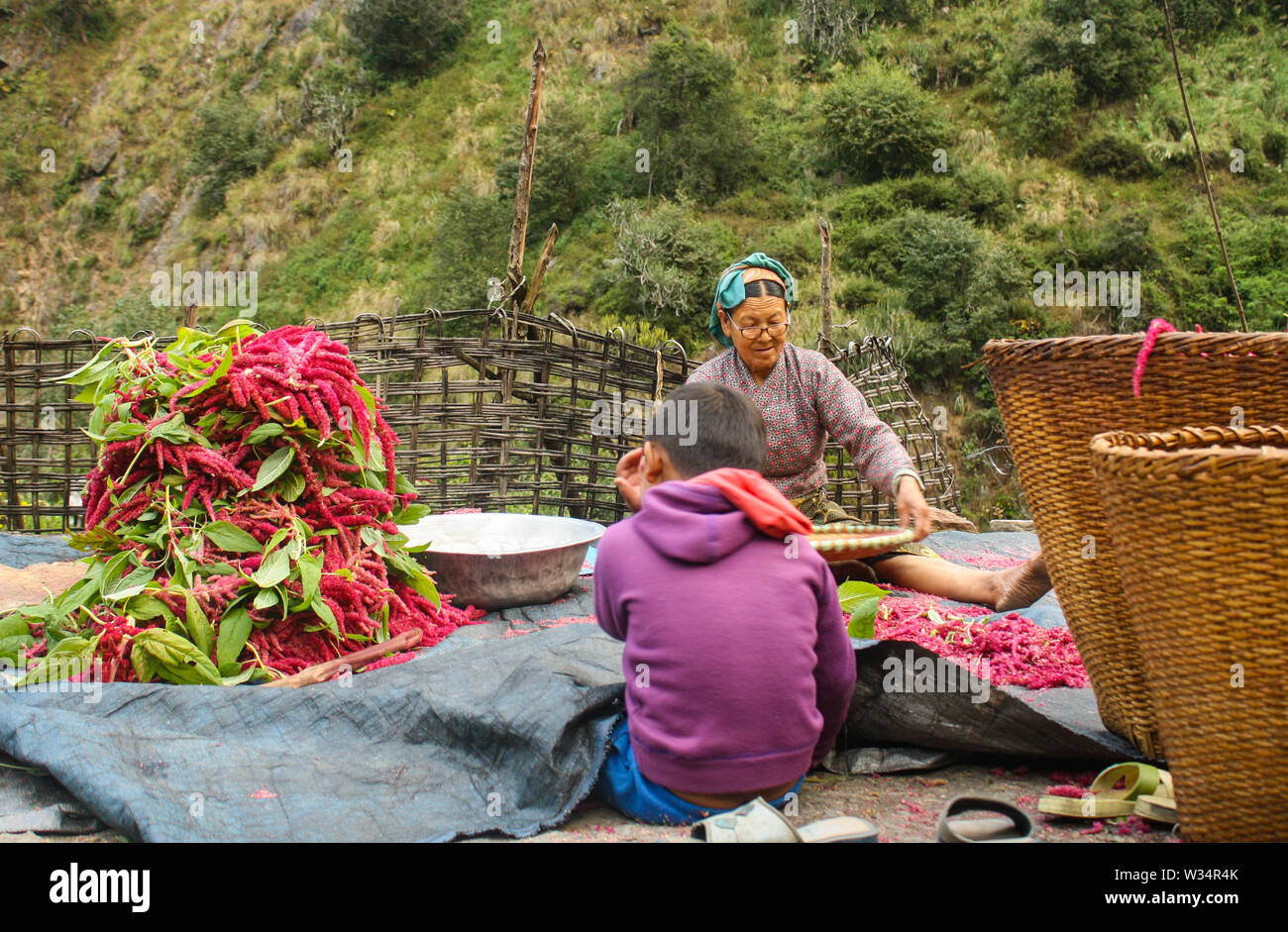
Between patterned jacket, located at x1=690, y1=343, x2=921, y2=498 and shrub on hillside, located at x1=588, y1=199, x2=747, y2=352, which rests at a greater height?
shrub on hillside, located at x1=588, y1=199, x2=747, y2=352

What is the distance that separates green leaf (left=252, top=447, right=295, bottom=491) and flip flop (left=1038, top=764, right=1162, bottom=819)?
6.28 ft

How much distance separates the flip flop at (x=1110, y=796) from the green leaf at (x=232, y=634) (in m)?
1.80

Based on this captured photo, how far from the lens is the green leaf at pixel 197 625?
7.18 ft

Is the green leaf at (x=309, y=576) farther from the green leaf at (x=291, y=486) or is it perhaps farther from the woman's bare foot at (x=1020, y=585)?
the woman's bare foot at (x=1020, y=585)

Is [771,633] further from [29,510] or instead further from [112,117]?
[112,117]

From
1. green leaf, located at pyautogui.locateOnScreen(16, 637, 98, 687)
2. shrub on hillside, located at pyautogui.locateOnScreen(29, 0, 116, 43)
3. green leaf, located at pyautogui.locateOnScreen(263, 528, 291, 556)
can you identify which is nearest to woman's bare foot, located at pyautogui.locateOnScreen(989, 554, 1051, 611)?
green leaf, located at pyautogui.locateOnScreen(263, 528, 291, 556)

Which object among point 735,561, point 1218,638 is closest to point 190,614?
point 735,561

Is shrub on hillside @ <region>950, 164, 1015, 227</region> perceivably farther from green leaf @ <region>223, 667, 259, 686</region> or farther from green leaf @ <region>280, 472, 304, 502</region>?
green leaf @ <region>223, 667, 259, 686</region>

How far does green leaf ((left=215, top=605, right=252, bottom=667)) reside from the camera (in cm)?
221

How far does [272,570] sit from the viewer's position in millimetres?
2295

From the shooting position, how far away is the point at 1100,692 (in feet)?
6.14

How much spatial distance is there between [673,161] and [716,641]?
18.9 m

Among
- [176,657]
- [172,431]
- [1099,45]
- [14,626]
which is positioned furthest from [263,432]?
[1099,45]

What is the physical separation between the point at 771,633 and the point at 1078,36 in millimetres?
19237
